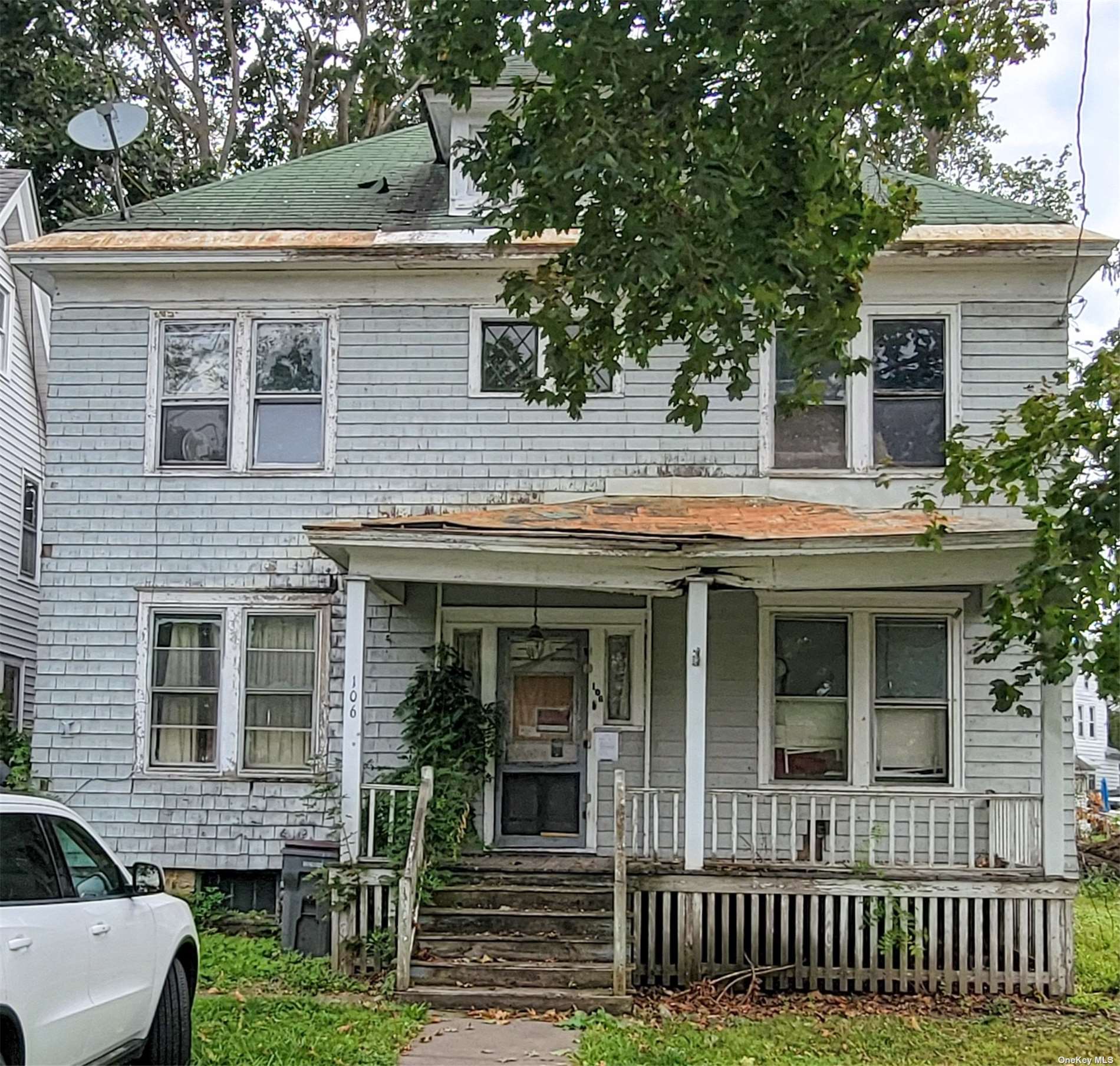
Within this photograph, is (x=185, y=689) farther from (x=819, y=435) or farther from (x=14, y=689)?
(x=14, y=689)

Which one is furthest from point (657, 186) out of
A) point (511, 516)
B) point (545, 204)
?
point (511, 516)

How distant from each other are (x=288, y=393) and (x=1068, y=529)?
24.0 ft

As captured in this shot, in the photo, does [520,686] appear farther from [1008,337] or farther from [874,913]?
[1008,337]

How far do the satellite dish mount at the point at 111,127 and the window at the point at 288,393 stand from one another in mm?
1999

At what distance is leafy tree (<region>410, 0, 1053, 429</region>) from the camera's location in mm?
7023

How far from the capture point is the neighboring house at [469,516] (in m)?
12.1

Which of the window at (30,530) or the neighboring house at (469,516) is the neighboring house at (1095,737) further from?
the neighboring house at (469,516)

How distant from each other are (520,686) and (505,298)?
16.2 feet

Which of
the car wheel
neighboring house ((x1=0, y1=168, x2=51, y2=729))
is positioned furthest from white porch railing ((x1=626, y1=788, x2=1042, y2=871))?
neighboring house ((x1=0, y1=168, x2=51, y2=729))

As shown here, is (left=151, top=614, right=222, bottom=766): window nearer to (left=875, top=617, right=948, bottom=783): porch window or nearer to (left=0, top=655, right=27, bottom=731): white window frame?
(left=875, top=617, right=948, bottom=783): porch window

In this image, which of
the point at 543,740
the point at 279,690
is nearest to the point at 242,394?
the point at 279,690

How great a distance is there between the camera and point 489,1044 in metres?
8.53

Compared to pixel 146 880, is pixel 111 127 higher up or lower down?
higher up

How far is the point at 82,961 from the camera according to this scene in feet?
19.4
